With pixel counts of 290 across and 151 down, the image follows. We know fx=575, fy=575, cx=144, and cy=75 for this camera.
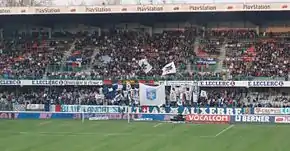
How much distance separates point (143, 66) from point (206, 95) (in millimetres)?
7493

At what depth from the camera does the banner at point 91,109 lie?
4838 centimetres

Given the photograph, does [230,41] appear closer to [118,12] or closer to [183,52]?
[183,52]

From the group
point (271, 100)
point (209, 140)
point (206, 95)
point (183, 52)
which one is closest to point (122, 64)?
point (183, 52)

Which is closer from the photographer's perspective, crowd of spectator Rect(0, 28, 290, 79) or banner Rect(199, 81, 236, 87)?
banner Rect(199, 81, 236, 87)

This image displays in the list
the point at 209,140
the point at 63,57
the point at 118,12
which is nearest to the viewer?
the point at 209,140

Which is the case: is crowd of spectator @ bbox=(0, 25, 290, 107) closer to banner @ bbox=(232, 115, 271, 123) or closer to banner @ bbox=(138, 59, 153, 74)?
banner @ bbox=(138, 59, 153, 74)

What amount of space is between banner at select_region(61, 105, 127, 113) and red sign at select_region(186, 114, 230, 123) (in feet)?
19.3

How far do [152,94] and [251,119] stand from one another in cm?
811

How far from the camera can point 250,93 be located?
Answer: 5075 cm

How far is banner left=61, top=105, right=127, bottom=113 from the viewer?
159 feet

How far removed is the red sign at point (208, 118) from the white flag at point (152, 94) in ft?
8.60

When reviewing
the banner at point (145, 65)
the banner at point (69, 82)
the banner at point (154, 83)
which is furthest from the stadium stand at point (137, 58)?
the banner at point (69, 82)

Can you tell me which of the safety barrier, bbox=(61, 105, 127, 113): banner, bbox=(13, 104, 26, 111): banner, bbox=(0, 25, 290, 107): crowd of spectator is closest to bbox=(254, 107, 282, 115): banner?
the safety barrier

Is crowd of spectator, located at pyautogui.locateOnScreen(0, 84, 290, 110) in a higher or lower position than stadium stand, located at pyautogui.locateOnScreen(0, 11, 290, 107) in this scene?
lower
